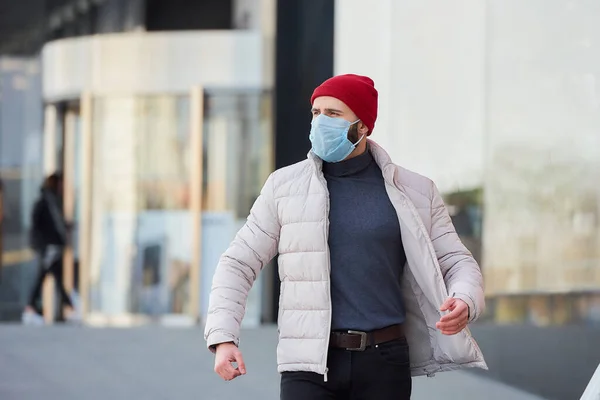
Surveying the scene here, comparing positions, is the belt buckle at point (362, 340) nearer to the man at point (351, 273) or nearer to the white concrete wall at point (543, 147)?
the man at point (351, 273)

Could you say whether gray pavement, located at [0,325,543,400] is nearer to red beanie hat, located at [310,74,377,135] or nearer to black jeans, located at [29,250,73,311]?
black jeans, located at [29,250,73,311]

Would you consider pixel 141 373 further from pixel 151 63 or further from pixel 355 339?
pixel 151 63

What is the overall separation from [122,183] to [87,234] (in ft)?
2.34

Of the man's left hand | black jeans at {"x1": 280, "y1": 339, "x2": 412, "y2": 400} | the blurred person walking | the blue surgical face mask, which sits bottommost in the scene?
the blurred person walking

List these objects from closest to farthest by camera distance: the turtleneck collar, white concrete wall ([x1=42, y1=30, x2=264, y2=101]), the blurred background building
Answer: the turtleneck collar, the blurred background building, white concrete wall ([x1=42, y1=30, x2=264, y2=101])

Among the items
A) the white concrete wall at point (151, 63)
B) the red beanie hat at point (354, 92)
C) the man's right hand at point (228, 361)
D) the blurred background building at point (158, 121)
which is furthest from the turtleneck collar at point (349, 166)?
the white concrete wall at point (151, 63)

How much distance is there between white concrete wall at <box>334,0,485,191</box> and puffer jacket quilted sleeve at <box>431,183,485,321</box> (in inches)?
237

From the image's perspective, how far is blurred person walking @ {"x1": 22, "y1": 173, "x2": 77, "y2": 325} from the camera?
12922 millimetres

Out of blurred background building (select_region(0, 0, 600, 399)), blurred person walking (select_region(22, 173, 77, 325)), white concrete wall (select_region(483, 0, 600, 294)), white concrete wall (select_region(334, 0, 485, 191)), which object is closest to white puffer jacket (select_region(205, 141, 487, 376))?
white concrete wall (select_region(483, 0, 600, 294))

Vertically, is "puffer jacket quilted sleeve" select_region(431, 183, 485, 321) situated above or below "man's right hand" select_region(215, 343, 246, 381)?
above

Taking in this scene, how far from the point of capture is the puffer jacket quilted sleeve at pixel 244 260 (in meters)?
A: 3.20

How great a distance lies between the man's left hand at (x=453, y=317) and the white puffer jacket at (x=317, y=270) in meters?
0.03

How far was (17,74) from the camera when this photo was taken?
13.2 metres

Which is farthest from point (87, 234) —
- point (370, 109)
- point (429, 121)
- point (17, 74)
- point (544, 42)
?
point (370, 109)
